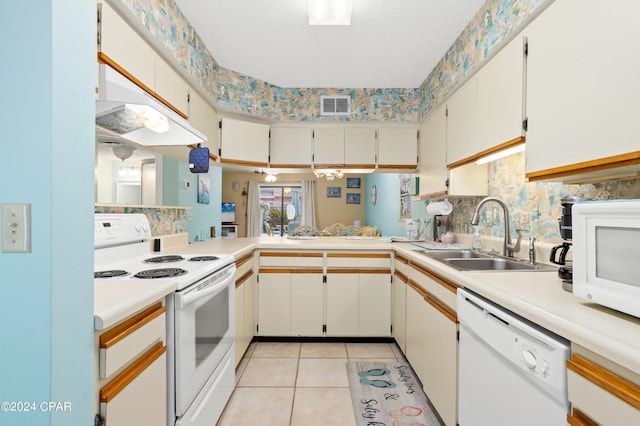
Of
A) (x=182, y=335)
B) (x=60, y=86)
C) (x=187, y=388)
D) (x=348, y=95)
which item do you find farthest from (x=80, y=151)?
(x=348, y=95)

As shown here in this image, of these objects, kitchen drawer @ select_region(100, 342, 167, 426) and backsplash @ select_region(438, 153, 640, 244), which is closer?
kitchen drawer @ select_region(100, 342, 167, 426)

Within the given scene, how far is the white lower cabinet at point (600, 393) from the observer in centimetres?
62

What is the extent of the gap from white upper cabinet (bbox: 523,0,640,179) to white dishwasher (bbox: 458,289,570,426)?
24.7 inches

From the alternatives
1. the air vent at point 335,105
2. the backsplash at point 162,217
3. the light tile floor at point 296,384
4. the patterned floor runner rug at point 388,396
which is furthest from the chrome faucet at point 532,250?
the backsplash at point 162,217

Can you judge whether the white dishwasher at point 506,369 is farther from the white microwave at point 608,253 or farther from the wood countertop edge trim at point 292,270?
the wood countertop edge trim at point 292,270

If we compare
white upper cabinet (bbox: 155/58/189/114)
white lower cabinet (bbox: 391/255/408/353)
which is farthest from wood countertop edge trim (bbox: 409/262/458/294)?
white upper cabinet (bbox: 155/58/189/114)

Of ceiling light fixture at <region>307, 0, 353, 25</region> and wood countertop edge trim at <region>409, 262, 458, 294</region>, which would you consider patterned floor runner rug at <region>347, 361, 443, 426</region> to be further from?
ceiling light fixture at <region>307, 0, 353, 25</region>

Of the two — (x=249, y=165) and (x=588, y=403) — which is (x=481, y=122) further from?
(x=249, y=165)

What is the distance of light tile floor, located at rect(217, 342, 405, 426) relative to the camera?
71.7 inches

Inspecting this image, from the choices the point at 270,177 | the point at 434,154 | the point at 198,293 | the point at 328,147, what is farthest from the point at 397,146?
the point at 270,177

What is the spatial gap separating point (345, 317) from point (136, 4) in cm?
254

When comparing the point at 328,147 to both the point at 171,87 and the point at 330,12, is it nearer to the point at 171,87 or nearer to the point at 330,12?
the point at 330,12

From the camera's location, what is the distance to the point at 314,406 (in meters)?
1.93

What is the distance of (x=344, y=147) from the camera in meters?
3.19
